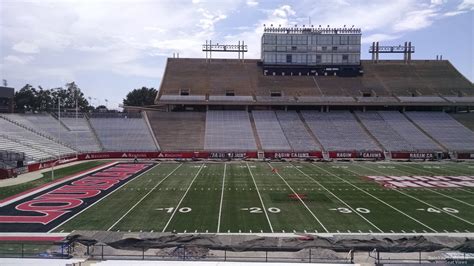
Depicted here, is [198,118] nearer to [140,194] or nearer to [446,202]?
[140,194]

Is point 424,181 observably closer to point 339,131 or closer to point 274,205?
point 274,205

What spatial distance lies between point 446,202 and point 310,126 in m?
32.6

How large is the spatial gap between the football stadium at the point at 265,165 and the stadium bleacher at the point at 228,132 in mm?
273

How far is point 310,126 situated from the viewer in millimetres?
54312

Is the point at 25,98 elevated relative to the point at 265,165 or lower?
elevated

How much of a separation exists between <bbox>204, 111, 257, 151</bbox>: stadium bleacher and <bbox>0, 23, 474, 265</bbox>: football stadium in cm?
27

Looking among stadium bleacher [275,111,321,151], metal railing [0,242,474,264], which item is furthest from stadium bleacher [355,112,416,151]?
metal railing [0,242,474,264]

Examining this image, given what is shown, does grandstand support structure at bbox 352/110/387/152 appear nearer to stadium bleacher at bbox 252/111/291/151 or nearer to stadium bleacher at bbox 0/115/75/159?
stadium bleacher at bbox 252/111/291/151

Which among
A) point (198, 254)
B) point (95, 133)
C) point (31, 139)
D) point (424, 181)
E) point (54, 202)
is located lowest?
point (54, 202)

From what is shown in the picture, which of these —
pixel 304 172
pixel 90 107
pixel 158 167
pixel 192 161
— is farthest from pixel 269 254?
pixel 90 107

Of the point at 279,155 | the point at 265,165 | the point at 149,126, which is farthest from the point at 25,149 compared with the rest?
the point at 279,155

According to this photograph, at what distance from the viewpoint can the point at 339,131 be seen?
173ft

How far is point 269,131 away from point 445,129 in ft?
76.0

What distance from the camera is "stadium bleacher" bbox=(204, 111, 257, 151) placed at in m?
48.6
